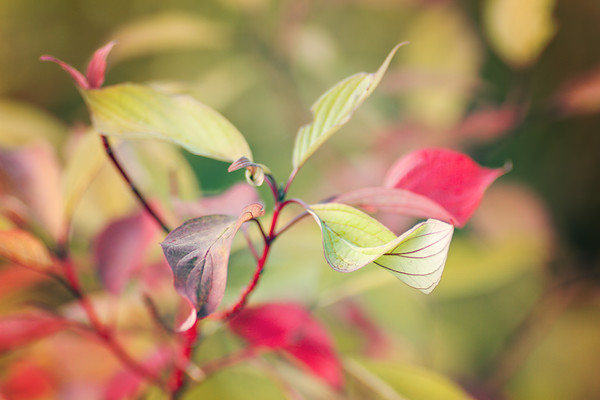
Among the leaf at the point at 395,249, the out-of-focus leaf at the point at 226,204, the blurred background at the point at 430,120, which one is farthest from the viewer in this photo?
the blurred background at the point at 430,120

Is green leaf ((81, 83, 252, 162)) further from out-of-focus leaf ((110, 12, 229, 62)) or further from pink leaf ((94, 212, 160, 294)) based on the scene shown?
out-of-focus leaf ((110, 12, 229, 62))

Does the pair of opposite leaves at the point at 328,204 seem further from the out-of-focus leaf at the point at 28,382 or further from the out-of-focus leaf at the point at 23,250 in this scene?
the out-of-focus leaf at the point at 28,382

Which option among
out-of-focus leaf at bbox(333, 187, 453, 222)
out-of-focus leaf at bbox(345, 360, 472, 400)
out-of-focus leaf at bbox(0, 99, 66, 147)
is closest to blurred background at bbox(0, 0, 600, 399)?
out-of-focus leaf at bbox(0, 99, 66, 147)

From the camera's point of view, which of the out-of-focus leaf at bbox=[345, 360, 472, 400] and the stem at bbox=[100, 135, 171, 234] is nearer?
the stem at bbox=[100, 135, 171, 234]

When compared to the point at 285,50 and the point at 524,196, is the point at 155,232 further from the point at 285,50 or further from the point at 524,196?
the point at 524,196

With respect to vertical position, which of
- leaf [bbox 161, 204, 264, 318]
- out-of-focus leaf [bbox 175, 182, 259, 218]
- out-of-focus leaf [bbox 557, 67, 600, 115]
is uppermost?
leaf [bbox 161, 204, 264, 318]

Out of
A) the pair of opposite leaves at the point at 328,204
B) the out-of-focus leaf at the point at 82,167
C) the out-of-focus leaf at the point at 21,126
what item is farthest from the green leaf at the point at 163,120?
the out-of-focus leaf at the point at 21,126
